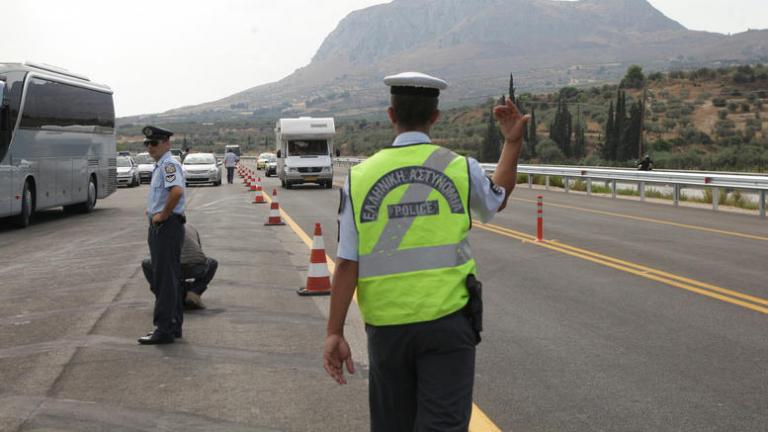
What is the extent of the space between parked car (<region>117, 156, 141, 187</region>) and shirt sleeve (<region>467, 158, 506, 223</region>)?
42.5 meters

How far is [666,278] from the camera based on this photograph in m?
11.7

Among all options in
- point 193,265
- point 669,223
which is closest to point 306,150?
point 669,223

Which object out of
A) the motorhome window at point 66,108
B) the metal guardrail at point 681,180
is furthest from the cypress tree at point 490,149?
the motorhome window at point 66,108

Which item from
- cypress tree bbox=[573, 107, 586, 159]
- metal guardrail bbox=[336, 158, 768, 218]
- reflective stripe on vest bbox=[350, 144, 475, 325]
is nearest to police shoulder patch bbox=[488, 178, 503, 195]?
reflective stripe on vest bbox=[350, 144, 475, 325]

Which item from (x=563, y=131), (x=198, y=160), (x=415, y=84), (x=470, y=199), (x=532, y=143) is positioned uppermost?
(x=563, y=131)

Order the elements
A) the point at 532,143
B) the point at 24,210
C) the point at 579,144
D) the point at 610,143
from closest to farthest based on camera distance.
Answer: the point at 24,210 < the point at 610,143 < the point at 532,143 < the point at 579,144

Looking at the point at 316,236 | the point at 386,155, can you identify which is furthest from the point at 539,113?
the point at 386,155

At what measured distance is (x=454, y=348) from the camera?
348 cm

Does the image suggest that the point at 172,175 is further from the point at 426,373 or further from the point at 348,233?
the point at 426,373

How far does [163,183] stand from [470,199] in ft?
15.7

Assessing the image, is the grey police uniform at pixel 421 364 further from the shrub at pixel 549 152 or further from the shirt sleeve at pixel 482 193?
the shrub at pixel 549 152

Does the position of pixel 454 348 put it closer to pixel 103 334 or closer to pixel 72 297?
pixel 103 334

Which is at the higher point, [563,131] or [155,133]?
[563,131]

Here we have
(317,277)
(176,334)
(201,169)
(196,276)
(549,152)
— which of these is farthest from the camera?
(549,152)
